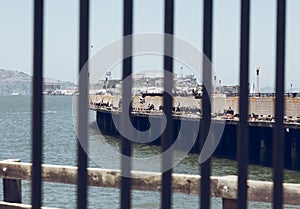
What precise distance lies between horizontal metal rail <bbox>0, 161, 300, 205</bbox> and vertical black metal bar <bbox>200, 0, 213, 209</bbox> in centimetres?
90

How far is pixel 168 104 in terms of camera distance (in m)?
2.06

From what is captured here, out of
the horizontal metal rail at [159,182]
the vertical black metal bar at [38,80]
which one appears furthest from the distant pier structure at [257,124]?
the vertical black metal bar at [38,80]

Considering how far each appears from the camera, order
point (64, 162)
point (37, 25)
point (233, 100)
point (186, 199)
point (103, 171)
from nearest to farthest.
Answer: point (37, 25) → point (103, 171) → point (186, 199) → point (233, 100) → point (64, 162)

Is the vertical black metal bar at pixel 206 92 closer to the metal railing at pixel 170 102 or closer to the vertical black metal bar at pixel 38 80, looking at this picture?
the metal railing at pixel 170 102

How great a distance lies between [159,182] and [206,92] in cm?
181

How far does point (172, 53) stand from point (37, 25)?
0.55m

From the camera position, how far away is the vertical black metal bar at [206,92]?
6.56ft

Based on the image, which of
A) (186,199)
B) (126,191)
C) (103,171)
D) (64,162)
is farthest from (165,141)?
(64,162)

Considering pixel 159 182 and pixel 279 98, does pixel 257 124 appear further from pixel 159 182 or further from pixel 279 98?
pixel 279 98

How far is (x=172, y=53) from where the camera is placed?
2021 mm

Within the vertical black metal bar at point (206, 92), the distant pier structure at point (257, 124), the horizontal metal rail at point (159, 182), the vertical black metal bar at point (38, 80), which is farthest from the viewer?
the distant pier structure at point (257, 124)

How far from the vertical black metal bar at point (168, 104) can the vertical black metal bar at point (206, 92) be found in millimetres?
120

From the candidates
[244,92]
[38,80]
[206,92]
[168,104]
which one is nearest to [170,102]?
[168,104]

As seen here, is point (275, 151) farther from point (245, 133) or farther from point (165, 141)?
point (165, 141)
